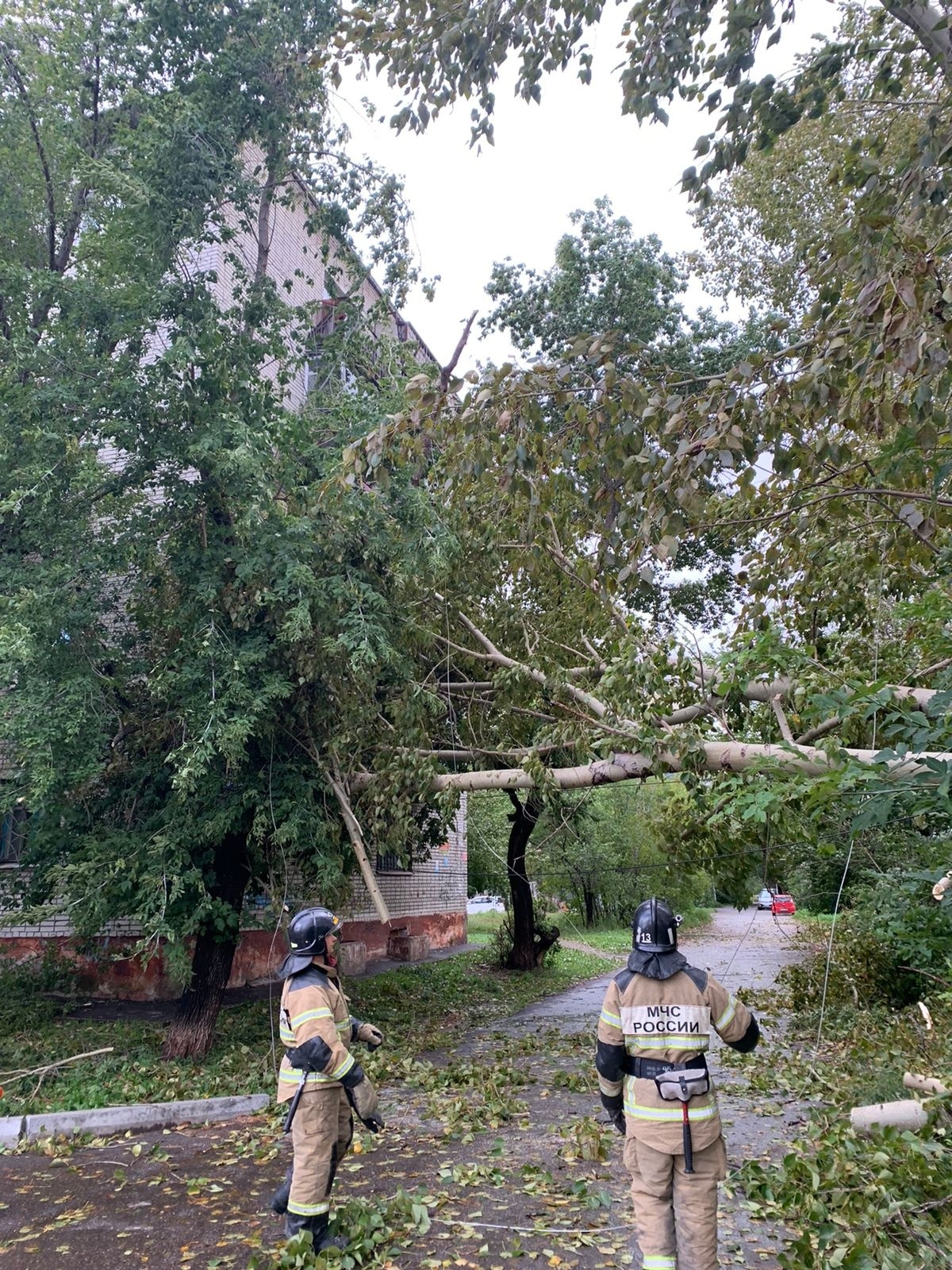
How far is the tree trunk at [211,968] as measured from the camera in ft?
29.0

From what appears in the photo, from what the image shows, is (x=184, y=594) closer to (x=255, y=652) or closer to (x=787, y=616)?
(x=255, y=652)

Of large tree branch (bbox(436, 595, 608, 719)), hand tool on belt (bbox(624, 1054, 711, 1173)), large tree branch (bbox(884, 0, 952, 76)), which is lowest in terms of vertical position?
hand tool on belt (bbox(624, 1054, 711, 1173))

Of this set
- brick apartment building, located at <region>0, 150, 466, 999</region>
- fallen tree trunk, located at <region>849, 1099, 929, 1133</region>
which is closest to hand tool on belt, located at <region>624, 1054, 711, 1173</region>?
fallen tree trunk, located at <region>849, 1099, 929, 1133</region>

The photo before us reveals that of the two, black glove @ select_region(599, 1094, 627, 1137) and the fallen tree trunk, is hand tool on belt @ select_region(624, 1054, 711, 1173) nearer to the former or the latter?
black glove @ select_region(599, 1094, 627, 1137)

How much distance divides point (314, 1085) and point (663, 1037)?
71.6 inches

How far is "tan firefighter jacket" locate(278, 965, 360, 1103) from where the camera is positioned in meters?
4.53

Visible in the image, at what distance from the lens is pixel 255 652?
7934 millimetres

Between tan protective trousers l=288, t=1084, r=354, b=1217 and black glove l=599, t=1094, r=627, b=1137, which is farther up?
black glove l=599, t=1094, r=627, b=1137

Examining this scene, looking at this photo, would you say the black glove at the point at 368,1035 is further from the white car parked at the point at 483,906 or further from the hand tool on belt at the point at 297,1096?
the white car parked at the point at 483,906

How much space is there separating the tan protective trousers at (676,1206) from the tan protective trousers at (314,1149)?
1568 mm

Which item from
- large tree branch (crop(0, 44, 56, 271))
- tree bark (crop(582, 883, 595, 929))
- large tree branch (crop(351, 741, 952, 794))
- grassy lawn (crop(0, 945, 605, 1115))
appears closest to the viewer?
Result: large tree branch (crop(351, 741, 952, 794))

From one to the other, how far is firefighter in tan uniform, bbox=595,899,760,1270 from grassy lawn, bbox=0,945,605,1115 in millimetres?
4887

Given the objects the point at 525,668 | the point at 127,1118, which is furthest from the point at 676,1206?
the point at 525,668

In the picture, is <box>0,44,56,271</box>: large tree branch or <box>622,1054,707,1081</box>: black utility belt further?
<box>0,44,56,271</box>: large tree branch
